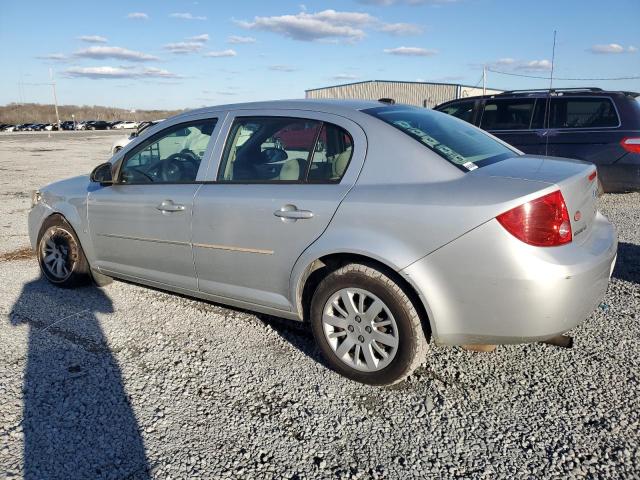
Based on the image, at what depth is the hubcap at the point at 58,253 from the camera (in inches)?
180

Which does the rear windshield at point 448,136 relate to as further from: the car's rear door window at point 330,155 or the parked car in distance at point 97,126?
the parked car in distance at point 97,126

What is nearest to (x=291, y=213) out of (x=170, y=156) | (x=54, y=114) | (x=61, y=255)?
(x=170, y=156)

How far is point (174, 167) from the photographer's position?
3912mm

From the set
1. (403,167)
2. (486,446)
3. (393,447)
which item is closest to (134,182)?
(403,167)

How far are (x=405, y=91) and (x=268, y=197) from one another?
43662 millimetres

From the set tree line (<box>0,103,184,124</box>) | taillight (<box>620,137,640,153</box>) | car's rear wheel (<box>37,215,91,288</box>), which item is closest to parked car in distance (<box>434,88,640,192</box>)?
taillight (<box>620,137,640,153</box>)

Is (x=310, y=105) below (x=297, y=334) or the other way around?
the other way around

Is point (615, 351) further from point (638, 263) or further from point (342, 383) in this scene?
point (638, 263)

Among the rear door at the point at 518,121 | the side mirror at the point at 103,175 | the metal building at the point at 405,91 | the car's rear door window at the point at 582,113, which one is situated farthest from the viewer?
the metal building at the point at 405,91

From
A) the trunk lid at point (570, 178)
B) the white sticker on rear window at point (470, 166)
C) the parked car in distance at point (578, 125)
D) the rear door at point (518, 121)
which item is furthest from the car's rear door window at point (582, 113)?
the white sticker on rear window at point (470, 166)

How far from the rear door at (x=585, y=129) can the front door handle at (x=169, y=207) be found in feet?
20.2

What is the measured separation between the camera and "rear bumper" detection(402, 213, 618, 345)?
245 centimetres

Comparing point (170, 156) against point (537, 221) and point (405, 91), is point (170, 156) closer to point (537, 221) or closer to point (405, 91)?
point (537, 221)

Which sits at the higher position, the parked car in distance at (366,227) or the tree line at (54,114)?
the tree line at (54,114)
